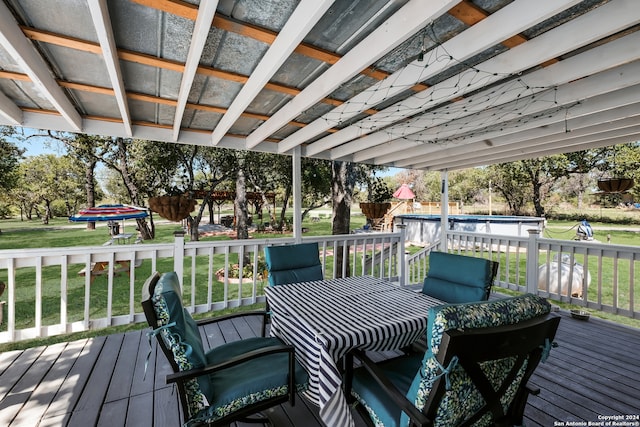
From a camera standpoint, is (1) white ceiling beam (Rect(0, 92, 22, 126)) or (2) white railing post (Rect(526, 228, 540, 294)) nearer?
(1) white ceiling beam (Rect(0, 92, 22, 126))

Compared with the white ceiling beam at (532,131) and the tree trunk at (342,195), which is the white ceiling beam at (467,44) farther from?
the tree trunk at (342,195)

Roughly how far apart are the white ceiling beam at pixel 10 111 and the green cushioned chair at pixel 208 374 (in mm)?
2729

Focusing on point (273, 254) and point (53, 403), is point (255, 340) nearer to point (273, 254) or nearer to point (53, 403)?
point (273, 254)

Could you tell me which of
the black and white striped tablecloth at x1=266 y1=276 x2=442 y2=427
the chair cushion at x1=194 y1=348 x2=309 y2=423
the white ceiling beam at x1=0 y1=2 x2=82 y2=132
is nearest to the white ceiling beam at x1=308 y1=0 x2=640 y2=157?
the black and white striped tablecloth at x1=266 y1=276 x2=442 y2=427

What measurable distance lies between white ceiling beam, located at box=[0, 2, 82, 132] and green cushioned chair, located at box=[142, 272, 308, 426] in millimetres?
1599

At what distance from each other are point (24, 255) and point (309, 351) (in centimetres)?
317

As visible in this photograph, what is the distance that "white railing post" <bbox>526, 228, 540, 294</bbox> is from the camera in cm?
433

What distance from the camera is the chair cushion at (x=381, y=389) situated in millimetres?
1361

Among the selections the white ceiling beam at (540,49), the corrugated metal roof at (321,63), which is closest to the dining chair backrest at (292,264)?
the corrugated metal roof at (321,63)

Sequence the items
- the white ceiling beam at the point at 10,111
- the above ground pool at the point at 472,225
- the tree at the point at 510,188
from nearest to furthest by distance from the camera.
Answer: the white ceiling beam at the point at 10,111, the above ground pool at the point at 472,225, the tree at the point at 510,188

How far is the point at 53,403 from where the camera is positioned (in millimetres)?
2041

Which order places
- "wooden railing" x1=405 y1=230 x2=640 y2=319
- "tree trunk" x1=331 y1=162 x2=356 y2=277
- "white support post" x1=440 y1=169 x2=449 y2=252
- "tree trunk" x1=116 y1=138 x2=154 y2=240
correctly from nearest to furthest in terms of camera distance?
"wooden railing" x1=405 y1=230 x2=640 y2=319 < "white support post" x1=440 y1=169 x2=449 y2=252 < "tree trunk" x1=331 y1=162 x2=356 y2=277 < "tree trunk" x1=116 y1=138 x2=154 y2=240

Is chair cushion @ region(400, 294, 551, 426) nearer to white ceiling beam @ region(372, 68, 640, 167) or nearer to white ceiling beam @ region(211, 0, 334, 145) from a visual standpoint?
white ceiling beam @ region(211, 0, 334, 145)

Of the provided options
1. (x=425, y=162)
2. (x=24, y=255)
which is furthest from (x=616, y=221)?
(x=24, y=255)
